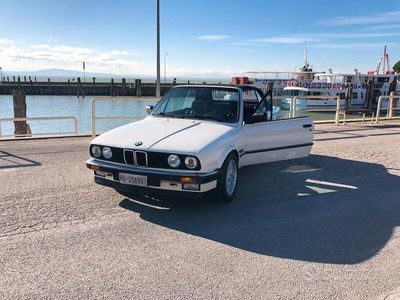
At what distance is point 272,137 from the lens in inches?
262

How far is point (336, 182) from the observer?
22.4 ft

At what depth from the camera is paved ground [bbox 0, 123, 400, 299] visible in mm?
3322

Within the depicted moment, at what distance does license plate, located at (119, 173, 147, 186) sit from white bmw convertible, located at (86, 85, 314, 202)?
0.01 m

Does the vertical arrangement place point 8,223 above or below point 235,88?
below

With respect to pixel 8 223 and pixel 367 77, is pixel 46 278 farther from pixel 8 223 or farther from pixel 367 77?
pixel 367 77

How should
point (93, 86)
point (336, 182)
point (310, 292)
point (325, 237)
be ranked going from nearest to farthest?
point (310, 292), point (325, 237), point (336, 182), point (93, 86)

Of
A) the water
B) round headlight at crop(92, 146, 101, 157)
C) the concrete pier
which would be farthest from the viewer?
the concrete pier

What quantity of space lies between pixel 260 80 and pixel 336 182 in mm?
38948

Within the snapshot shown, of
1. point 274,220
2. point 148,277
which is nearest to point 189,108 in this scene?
point 274,220

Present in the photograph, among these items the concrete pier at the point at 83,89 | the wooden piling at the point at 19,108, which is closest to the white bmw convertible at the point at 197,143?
the wooden piling at the point at 19,108

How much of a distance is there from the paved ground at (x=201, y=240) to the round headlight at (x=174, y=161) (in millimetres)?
663

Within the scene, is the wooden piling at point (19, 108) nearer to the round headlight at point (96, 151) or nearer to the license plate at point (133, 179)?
the round headlight at point (96, 151)

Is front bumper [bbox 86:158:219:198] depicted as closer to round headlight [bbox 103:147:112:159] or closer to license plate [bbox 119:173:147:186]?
license plate [bbox 119:173:147:186]

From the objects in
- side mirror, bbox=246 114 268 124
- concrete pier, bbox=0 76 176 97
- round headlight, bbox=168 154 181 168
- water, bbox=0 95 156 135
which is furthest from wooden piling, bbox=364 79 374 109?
round headlight, bbox=168 154 181 168
